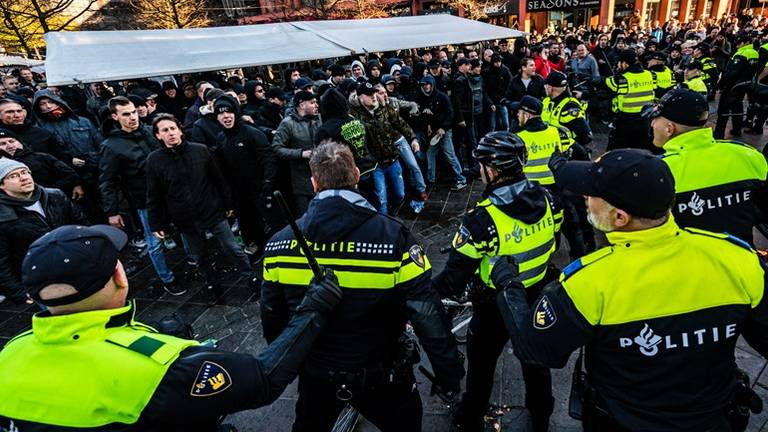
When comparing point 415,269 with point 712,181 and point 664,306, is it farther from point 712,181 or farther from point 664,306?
point 712,181

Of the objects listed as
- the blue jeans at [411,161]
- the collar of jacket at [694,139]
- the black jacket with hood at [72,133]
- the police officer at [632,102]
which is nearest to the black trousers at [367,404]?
the collar of jacket at [694,139]

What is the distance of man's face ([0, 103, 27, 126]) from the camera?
4926mm

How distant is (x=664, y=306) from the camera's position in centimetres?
143

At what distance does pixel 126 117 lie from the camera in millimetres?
4535

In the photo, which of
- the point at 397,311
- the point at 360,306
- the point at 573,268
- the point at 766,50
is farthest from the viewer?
the point at 766,50

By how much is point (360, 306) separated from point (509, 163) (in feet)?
3.91

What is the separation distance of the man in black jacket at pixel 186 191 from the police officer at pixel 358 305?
2.53 meters

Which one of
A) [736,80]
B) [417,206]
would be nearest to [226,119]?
[417,206]

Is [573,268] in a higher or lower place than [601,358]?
higher

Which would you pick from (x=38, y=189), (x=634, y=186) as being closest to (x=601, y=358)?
(x=634, y=186)

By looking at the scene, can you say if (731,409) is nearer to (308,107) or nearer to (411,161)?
(308,107)

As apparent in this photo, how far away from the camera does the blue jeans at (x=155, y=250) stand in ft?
15.6

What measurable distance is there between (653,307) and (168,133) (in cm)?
411

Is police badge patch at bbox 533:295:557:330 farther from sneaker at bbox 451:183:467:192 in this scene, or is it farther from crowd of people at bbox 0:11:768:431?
sneaker at bbox 451:183:467:192
